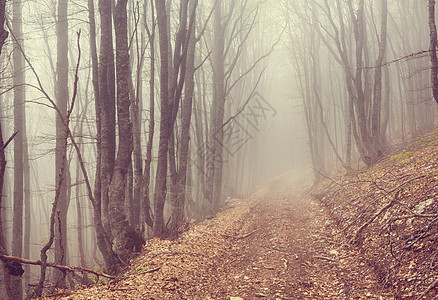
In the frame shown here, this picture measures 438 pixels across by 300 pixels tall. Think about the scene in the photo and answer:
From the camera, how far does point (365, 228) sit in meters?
5.68

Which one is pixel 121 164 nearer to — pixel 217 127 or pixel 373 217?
pixel 373 217

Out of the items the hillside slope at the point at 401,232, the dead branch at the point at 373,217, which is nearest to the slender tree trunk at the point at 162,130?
the hillside slope at the point at 401,232

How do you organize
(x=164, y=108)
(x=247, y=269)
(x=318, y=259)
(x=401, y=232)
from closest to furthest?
(x=401, y=232) → (x=247, y=269) → (x=318, y=259) → (x=164, y=108)

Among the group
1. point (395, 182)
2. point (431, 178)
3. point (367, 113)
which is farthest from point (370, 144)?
point (431, 178)

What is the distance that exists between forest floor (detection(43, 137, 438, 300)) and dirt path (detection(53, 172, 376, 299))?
0.01 m

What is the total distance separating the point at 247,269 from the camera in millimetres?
5215

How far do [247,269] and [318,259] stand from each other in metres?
1.31

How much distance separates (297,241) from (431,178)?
285cm

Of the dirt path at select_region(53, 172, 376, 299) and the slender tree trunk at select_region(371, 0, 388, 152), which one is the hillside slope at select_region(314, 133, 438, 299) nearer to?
the dirt path at select_region(53, 172, 376, 299)

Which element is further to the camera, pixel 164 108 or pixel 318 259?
pixel 164 108

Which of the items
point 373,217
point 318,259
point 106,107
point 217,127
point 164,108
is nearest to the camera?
point 318,259

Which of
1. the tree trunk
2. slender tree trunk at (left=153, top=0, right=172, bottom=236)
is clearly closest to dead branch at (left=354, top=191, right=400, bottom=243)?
the tree trunk

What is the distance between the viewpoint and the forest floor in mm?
3949

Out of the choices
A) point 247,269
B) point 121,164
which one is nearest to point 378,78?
point 247,269
